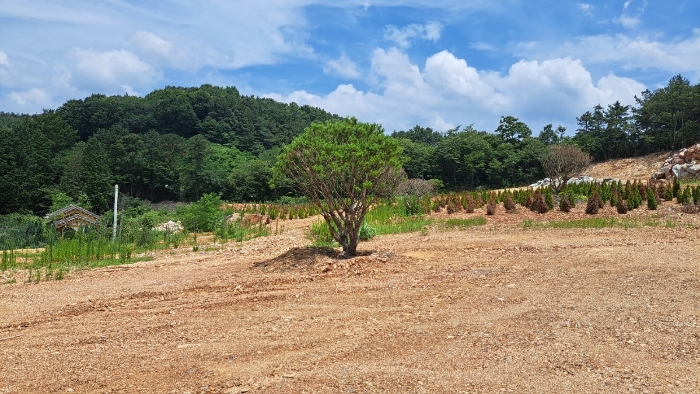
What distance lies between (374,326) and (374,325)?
39 millimetres

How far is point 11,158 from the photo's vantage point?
4159 centimetres

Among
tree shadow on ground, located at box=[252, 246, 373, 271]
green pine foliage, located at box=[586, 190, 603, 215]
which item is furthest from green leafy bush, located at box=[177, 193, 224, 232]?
green pine foliage, located at box=[586, 190, 603, 215]

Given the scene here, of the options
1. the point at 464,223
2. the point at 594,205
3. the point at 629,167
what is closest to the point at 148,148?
the point at 464,223

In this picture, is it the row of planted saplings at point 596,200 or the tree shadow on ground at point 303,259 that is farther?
the row of planted saplings at point 596,200

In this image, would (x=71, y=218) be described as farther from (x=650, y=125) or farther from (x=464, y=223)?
(x=650, y=125)

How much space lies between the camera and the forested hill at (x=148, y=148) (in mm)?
42125

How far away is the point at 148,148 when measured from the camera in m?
58.7

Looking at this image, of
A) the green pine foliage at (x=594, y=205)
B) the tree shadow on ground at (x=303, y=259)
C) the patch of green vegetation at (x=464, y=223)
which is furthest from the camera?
the green pine foliage at (x=594, y=205)

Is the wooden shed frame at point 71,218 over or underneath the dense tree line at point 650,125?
underneath

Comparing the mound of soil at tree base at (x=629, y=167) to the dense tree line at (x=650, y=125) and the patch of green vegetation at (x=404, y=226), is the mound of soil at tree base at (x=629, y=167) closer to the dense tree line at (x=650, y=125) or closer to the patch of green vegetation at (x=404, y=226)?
the dense tree line at (x=650, y=125)

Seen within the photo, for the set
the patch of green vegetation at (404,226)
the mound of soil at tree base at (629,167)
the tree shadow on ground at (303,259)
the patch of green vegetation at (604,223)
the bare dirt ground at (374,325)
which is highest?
the mound of soil at tree base at (629,167)

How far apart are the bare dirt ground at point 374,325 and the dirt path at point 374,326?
22mm

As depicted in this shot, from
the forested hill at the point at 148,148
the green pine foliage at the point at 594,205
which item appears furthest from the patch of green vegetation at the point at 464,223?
the forested hill at the point at 148,148

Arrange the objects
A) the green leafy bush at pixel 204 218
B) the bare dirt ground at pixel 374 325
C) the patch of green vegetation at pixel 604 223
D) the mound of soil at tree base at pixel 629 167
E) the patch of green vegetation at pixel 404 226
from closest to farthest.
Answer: the bare dirt ground at pixel 374 325 → the patch of green vegetation at pixel 604 223 → the patch of green vegetation at pixel 404 226 → the green leafy bush at pixel 204 218 → the mound of soil at tree base at pixel 629 167
